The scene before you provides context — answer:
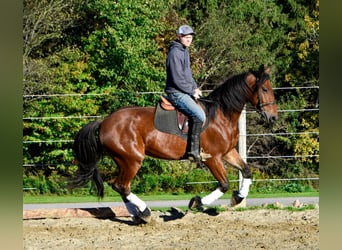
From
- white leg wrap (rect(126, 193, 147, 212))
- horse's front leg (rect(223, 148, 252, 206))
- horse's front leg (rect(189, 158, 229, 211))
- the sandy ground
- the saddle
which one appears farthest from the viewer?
horse's front leg (rect(223, 148, 252, 206))

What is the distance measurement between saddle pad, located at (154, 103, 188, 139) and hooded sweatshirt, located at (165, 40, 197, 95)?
0.31 m

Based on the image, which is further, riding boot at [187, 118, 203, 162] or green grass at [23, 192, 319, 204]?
green grass at [23, 192, 319, 204]

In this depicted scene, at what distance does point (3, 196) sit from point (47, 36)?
56.3 feet

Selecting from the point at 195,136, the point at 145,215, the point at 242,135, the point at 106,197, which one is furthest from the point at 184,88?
the point at 106,197

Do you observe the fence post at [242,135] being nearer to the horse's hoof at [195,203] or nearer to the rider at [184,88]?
the rider at [184,88]

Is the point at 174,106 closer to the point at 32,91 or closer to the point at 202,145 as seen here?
the point at 202,145

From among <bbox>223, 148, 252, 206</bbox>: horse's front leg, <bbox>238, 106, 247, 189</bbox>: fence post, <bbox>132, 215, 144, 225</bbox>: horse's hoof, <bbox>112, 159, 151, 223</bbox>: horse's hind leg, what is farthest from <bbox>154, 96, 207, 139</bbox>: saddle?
<bbox>238, 106, 247, 189</bbox>: fence post

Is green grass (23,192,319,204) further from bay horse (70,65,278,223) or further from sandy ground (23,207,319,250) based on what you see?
bay horse (70,65,278,223)

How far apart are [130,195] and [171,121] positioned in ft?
3.72

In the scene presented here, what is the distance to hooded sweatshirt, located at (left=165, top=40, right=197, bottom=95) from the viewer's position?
25.7 ft

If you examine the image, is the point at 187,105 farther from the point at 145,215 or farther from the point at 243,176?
the point at 145,215

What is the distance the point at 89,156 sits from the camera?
8.41 m

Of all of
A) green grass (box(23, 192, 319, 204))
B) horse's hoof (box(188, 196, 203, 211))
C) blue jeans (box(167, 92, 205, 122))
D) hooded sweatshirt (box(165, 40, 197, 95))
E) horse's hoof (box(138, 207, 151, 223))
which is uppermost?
hooded sweatshirt (box(165, 40, 197, 95))

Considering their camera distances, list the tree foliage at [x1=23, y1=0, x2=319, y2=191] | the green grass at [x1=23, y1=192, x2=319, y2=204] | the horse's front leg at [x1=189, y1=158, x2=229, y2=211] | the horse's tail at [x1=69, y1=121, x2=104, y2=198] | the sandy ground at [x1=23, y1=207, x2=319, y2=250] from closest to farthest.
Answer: the sandy ground at [x1=23, y1=207, x2=319, y2=250]
the horse's front leg at [x1=189, y1=158, x2=229, y2=211]
the horse's tail at [x1=69, y1=121, x2=104, y2=198]
the green grass at [x1=23, y1=192, x2=319, y2=204]
the tree foliage at [x1=23, y1=0, x2=319, y2=191]
